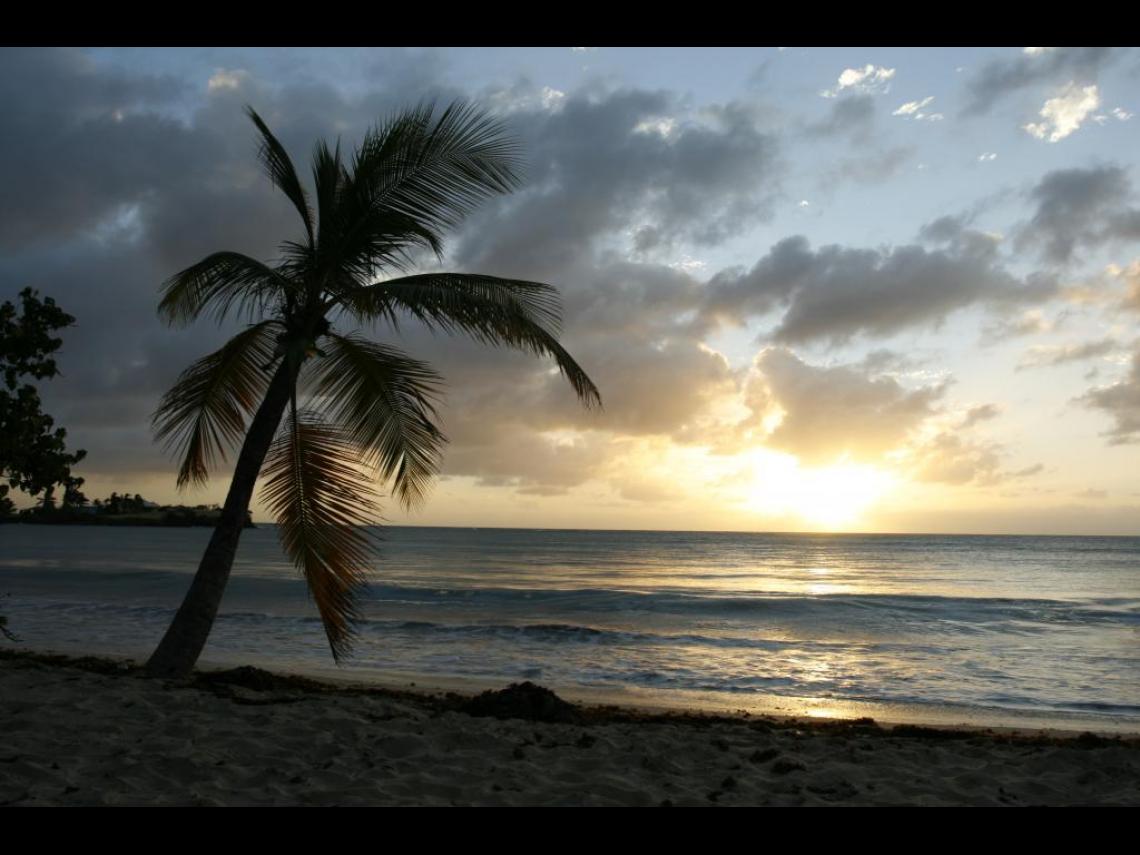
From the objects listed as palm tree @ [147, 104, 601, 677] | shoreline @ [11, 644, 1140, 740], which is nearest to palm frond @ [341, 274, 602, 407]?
palm tree @ [147, 104, 601, 677]

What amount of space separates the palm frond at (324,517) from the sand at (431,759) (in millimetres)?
978

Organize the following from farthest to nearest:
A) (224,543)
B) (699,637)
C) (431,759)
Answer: (699,637), (224,543), (431,759)

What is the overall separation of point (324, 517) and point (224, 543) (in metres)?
1.41

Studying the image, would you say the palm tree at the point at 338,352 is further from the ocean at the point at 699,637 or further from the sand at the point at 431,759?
the ocean at the point at 699,637

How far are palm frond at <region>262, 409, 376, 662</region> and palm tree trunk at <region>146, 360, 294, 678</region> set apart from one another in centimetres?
37

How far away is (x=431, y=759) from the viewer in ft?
18.3

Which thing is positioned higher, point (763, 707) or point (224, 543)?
point (224, 543)

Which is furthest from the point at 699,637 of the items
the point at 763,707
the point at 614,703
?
the point at 614,703

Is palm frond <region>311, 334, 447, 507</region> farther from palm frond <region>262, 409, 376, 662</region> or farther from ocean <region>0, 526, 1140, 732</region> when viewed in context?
ocean <region>0, 526, 1140, 732</region>

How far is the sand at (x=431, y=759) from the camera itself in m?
4.74

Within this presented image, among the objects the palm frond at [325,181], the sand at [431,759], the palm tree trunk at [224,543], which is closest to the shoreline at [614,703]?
the palm tree trunk at [224,543]

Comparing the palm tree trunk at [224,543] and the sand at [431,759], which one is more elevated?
the palm tree trunk at [224,543]

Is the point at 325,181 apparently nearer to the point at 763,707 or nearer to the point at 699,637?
the point at 763,707

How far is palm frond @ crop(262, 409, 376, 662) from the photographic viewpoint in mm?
6992
